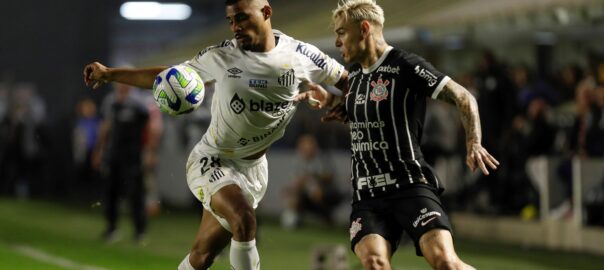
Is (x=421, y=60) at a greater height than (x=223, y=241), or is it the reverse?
(x=421, y=60)

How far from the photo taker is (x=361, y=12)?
8.02 meters

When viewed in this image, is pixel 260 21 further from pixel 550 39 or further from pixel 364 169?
pixel 550 39

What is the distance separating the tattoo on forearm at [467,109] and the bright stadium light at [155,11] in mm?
42098

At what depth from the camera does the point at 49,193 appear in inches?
1137

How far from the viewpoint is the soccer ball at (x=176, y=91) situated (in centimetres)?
820

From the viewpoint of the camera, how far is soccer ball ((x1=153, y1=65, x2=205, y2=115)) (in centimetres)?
820

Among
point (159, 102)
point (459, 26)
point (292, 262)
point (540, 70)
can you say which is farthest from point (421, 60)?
point (540, 70)

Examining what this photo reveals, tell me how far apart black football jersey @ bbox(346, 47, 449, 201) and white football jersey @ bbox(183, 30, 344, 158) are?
77 cm

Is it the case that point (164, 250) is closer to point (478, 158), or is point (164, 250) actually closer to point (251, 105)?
point (251, 105)

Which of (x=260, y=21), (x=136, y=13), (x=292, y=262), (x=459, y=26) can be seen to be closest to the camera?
(x=260, y=21)

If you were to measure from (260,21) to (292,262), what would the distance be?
6280 mm

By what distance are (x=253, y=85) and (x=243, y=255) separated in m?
1.13

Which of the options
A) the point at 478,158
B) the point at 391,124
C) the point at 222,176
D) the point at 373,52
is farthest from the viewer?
the point at 222,176

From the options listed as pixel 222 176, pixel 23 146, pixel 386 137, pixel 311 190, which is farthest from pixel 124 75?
pixel 23 146
